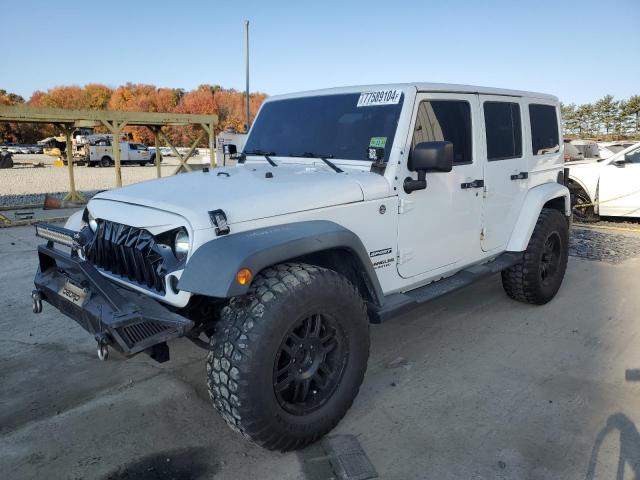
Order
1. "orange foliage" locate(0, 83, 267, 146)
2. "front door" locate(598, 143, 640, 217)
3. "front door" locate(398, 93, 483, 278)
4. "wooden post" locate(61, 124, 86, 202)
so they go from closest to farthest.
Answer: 1. "front door" locate(398, 93, 483, 278)
2. "front door" locate(598, 143, 640, 217)
3. "wooden post" locate(61, 124, 86, 202)
4. "orange foliage" locate(0, 83, 267, 146)

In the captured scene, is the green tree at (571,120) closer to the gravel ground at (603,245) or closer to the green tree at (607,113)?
the green tree at (607,113)

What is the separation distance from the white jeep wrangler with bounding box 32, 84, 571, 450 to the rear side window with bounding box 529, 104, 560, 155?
35 centimetres

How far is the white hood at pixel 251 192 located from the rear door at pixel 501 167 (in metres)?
1.35

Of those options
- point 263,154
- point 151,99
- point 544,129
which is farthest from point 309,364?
point 151,99

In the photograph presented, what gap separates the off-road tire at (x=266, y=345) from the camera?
93.1 inches

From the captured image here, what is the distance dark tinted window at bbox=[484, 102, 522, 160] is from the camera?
417 cm

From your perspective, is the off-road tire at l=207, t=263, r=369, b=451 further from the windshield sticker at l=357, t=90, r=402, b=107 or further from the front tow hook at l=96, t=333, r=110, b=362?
the windshield sticker at l=357, t=90, r=402, b=107

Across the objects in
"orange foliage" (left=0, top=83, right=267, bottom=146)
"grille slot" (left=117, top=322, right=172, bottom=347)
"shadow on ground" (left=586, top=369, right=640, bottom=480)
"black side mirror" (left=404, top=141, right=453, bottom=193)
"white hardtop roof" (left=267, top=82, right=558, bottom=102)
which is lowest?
"shadow on ground" (left=586, top=369, right=640, bottom=480)

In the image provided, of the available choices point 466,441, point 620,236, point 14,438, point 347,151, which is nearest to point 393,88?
point 347,151

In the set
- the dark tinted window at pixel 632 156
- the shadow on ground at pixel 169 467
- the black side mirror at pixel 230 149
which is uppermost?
the dark tinted window at pixel 632 156

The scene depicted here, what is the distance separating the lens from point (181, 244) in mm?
2586

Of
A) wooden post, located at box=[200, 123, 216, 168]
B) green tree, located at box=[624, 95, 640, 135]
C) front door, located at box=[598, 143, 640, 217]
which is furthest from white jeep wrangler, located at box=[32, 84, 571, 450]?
green tree, located at box=[624, 95, 640, 135]

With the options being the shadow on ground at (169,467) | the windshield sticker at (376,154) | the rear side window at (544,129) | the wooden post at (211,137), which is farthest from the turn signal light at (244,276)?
the wooden post at (211,137)

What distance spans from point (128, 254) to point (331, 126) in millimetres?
1730
